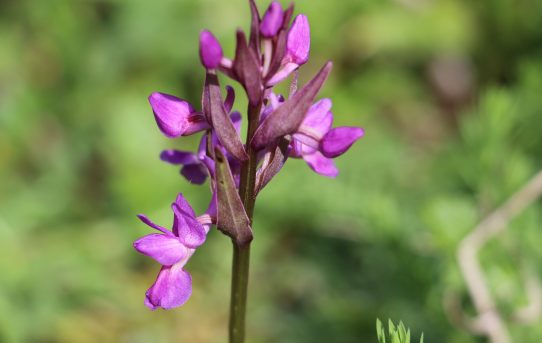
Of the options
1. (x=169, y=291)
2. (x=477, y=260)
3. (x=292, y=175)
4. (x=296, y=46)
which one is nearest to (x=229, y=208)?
(x=169, y=291)

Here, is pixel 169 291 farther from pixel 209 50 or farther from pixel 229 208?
pixel 209 50

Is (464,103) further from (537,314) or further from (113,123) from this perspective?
(537,314)

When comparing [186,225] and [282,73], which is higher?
[282,73]

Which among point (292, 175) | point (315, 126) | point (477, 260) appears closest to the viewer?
point (315, 126)

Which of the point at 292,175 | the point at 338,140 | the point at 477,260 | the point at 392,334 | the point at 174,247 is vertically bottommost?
the point at 392,334

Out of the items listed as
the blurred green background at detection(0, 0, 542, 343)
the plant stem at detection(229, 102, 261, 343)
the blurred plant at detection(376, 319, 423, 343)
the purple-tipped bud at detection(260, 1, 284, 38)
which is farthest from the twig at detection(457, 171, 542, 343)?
the purple-tipped bud at detection(260, 1, 284, 38)

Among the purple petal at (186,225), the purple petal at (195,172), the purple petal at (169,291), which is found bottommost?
the purple petal at (169,291)

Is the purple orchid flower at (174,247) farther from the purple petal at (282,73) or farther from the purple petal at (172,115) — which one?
the purple petal at (282,73)

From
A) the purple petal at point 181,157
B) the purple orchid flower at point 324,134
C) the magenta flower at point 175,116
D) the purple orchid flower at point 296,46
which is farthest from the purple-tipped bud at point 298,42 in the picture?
the purple petal at point 181,157

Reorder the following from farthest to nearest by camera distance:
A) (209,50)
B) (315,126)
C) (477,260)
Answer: (477,260) < (315,126) < (209,50)
